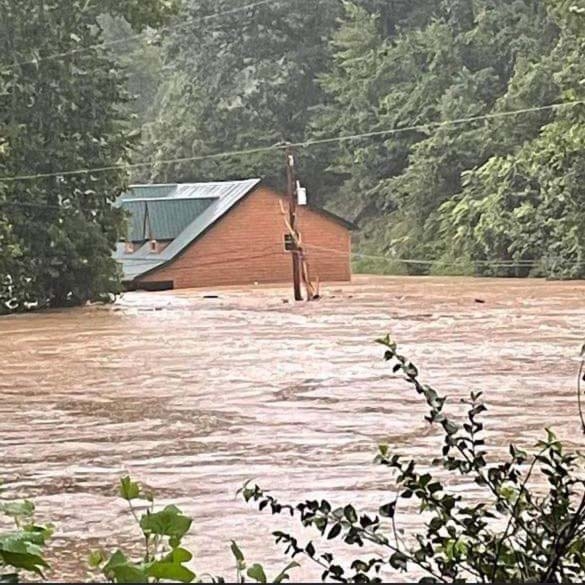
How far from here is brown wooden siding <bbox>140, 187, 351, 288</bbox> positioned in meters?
41.9

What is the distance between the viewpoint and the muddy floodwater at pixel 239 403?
28.8ft

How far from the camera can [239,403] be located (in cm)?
1427

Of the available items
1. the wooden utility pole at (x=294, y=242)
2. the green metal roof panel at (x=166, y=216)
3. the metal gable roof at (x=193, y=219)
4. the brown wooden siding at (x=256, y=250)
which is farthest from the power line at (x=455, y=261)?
the wooden utility pole at (x=294, y=242)

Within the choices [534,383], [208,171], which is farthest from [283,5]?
[534,383]

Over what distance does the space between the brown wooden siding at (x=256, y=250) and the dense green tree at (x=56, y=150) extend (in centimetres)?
1055

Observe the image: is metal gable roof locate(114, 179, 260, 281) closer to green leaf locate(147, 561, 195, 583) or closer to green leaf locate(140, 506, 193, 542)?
green leaf locate(140, 506, 193, 542)

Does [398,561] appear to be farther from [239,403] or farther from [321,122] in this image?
[321,122]

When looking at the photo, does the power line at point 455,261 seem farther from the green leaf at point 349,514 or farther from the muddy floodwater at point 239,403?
the green leaf at point 349,514

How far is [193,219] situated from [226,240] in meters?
1.50

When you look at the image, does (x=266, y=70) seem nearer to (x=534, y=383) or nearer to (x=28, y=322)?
(x=28, y=322)

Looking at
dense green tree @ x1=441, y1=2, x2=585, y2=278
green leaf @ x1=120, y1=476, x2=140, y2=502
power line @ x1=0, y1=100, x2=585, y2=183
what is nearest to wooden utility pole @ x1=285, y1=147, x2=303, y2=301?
power line @ x1=0, y1=100, x2=585, y2=183

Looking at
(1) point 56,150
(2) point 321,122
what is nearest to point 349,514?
(1) point 56,150

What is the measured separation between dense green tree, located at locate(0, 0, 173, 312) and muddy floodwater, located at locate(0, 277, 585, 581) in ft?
5.01

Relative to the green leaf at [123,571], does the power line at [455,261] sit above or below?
below
